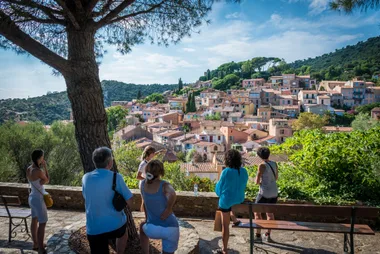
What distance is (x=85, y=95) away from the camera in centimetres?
377

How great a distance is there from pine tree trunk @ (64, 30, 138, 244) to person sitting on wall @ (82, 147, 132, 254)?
116cm

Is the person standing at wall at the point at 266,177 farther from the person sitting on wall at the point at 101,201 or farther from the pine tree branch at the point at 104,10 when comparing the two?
the pine tree branch at the point at 104,10

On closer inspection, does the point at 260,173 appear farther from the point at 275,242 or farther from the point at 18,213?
the point at 18,213

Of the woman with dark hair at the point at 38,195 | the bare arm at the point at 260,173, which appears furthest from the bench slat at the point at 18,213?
the bare arm at the point at 260,173

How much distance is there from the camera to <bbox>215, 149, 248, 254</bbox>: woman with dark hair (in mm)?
3504

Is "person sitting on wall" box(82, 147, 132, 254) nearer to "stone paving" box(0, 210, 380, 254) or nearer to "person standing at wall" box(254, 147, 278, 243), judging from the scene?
"stone paving" box(0, 210, 380, 254)

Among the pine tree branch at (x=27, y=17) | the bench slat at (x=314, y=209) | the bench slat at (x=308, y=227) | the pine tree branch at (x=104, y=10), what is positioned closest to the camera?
the bench slat at (x=314, y=209)

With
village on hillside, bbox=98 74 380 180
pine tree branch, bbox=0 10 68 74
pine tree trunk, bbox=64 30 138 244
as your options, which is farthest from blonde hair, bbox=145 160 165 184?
village on hillside, bbox=98 74 380 180

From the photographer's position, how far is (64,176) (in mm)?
13164

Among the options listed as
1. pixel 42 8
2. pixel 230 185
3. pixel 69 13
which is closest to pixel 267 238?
pixel 230 185

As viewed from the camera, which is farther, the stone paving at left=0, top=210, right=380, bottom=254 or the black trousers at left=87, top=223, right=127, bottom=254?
the stone paving at left=0, top=210, right=380, bottom=254

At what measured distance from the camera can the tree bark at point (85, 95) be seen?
3766 millimetres

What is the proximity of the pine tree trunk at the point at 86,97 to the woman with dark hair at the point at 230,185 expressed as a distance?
126cm

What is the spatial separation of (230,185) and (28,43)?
309 cm
